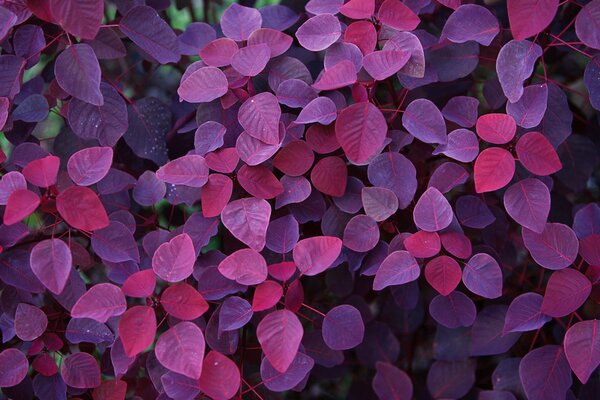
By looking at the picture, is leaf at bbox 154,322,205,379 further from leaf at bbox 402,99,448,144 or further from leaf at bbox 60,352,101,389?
leaf at bbox 402,99,448,144

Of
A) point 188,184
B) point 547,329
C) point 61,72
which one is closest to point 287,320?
point 188,184

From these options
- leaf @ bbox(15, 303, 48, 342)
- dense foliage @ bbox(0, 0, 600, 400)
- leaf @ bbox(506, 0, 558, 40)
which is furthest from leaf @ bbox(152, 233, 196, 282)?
leaf @ bbox(506, 0, 558, 40)

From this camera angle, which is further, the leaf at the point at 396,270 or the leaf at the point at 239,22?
the leaf at the point at 239,22

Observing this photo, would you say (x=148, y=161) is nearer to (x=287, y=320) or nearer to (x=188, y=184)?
(x=188, y=184)

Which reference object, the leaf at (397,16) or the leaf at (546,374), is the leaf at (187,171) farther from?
the leaf at (546,374)

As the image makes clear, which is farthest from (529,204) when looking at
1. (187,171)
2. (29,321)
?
(29,321)

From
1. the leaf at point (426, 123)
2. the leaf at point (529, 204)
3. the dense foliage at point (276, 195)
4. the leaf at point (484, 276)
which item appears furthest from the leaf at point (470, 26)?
the leaf at point (484, 276)
